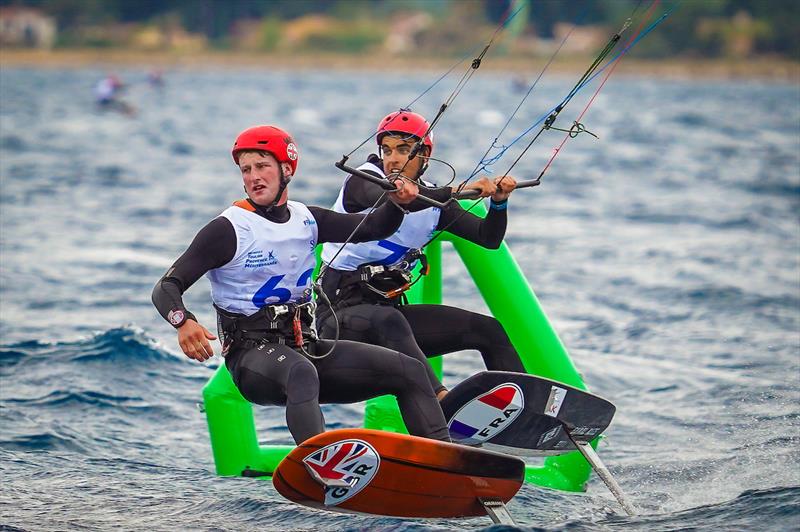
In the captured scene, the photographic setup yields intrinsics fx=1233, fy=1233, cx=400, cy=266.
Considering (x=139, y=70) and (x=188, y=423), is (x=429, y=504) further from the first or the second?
(x=139, y=70)

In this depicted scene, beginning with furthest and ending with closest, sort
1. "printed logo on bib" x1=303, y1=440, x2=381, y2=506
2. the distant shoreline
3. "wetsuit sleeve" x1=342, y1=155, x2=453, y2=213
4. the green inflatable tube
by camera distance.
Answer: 1. the distant shoreline
2. the green inflatable tube
3. "wetsuit sleeve" x1=342, y1=155, x2=453, y2=213
4. "printed logo on bib" x1=303, y1=440, x2=381, y2=506

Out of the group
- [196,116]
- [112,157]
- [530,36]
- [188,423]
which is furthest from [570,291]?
[530,36]

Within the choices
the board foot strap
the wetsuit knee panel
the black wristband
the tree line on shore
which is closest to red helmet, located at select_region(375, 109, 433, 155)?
the wetsuit knee panel

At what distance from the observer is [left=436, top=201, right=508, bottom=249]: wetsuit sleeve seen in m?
5.81

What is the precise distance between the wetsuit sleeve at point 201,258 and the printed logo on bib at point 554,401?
66.9 inches

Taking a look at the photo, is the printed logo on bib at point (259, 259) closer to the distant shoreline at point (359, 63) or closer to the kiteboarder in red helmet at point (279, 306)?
the kiteboarder in red helmet at point (279, 306)

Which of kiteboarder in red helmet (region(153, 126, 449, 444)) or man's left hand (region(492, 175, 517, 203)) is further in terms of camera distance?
man's left hand (region(492, 175, 517, 203))

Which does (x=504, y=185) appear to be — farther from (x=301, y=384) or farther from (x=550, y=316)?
(x=550, y=316)

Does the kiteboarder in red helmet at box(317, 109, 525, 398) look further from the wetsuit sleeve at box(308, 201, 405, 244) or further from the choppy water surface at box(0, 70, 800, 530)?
the choppy water surface at box(0, 70, 800, 530)

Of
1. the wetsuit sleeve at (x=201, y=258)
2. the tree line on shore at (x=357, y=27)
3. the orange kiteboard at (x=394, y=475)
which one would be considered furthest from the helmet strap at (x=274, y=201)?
the tree line on shore at (x=357, y=27)

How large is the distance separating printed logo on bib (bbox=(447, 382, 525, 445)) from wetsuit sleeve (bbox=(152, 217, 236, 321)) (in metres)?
1.39

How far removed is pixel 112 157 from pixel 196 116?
18.3m

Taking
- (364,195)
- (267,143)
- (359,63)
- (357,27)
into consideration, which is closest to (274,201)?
(267,143)

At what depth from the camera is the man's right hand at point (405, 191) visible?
17.3 feet
